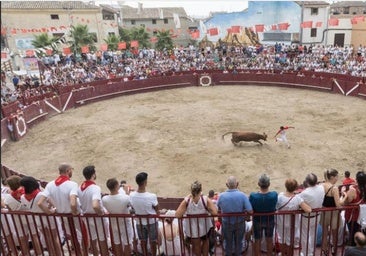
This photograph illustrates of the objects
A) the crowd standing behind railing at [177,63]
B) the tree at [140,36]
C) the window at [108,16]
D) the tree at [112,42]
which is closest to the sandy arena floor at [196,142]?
the crowd standing behind railing at [177,63]

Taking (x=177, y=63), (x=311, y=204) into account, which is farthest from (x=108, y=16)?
(x=311, y=204)

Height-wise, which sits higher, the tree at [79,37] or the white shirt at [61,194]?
the tree at [79,37]

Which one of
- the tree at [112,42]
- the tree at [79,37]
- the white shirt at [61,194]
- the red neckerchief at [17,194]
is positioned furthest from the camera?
the tree at [112,42]

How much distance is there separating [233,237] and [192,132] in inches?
413

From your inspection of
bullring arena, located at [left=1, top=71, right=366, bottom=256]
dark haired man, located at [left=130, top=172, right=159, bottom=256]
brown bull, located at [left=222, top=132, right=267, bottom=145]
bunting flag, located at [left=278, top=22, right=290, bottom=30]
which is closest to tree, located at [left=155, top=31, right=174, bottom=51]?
bunting flag, located at [left=278, top=22, right=290, bottom=30]

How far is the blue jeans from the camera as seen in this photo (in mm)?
4594

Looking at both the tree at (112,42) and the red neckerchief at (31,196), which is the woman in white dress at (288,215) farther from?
the tree at (112,42)

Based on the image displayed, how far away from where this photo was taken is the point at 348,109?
59.5 feet

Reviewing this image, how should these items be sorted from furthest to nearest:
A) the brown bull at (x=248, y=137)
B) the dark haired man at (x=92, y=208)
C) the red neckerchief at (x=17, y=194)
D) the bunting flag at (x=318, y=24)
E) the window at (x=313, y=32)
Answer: the window at (x=313, y=32) < the bunting flag at (x=318, y=24) < the brown bull at (x=248, y=137) < the red neckerchief at (x=17, y=194) < the dark haired man at (x=92, y=208)

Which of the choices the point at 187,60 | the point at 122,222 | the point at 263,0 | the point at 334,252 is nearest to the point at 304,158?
the point at 334,252

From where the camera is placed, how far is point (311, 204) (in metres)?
4.68

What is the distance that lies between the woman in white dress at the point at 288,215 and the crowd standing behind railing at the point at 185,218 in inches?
0.5

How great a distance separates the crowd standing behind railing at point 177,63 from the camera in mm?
25016

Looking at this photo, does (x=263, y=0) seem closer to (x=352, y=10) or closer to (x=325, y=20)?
(x=325, y=20)
